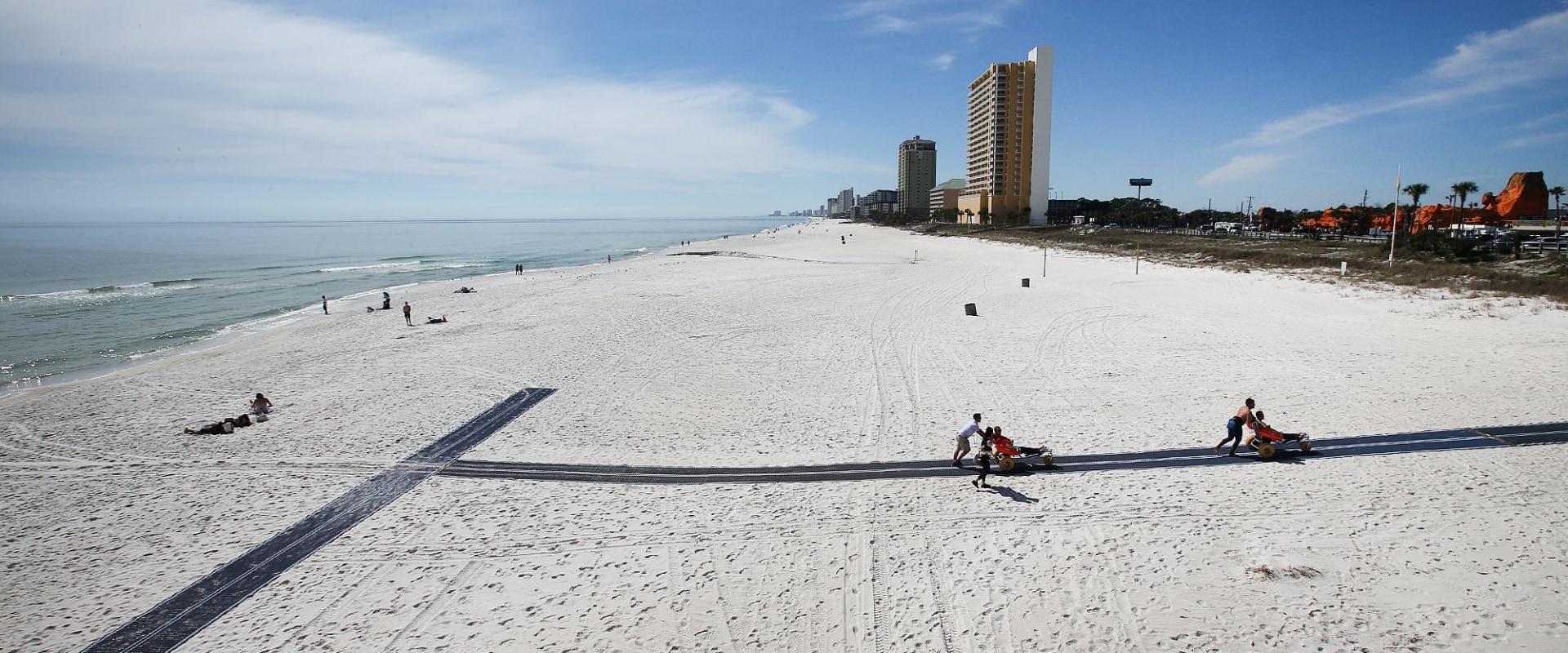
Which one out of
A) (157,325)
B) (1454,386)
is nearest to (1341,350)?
(1454,386)

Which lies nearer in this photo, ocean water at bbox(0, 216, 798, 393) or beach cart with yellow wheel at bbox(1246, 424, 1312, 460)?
beach cart with yellow wheel at bbox(1246, 424, 1312, 460)

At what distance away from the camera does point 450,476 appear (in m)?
10.1

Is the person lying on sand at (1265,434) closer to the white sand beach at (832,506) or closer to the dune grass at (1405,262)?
the white sand beach at (832,506)

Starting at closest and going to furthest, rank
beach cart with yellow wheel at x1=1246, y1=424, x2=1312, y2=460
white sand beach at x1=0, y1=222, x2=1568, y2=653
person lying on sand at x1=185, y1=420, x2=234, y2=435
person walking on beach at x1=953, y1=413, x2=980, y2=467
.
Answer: white sand beach at x1=0, y1=222, x2=1568, y2=653
person walking on beach at x1=953, y1=413, x2=980, y2=467
beach cart with yellow wheel at x1=1246, y1=424, x2=1312, y2=460
person lying on sand at x1=185, y1=420, x2=234, y2=435

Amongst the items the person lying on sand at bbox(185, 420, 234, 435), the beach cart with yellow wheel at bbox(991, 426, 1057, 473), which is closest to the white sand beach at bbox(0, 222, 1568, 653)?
the person lying on sand at bbox(185, 420, 234, 435)

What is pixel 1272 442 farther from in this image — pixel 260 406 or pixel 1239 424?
pixel 260 406

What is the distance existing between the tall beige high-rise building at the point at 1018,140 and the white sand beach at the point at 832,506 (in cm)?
10786

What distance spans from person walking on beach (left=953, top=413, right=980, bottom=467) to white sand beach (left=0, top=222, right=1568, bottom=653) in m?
0.54

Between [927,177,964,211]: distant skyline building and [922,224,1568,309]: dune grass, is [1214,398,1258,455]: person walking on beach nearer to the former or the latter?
[922,224,1568,309]: dune grass

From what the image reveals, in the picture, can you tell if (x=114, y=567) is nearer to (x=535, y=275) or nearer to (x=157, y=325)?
(x=157, y=325)

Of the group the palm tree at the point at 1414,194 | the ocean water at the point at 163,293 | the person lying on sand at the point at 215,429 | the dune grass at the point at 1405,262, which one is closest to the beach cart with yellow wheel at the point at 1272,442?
the person lying on sand at the point at 215,429

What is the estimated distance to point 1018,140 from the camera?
396 ft

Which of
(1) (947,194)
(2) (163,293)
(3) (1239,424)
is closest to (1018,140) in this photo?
(1) (947,194)

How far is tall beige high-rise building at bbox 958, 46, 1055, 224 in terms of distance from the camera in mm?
119562
